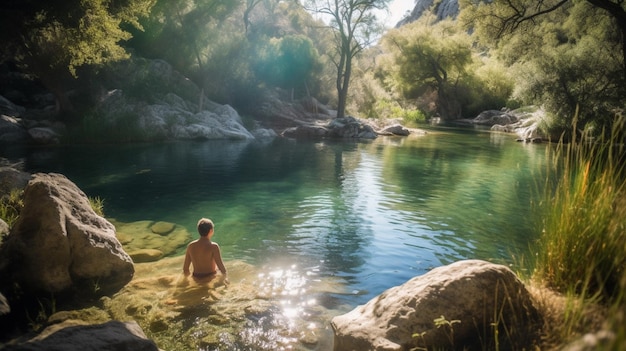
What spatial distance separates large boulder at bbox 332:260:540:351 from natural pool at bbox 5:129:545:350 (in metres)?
1.39

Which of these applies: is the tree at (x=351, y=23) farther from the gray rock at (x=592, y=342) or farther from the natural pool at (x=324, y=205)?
the gray rock at (x=592, y=342)

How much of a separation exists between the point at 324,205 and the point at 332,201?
584mm

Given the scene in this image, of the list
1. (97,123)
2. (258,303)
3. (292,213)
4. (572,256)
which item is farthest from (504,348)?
(97,123)

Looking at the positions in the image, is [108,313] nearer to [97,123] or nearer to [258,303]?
[258,303]

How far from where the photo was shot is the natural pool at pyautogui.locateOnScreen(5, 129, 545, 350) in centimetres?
766

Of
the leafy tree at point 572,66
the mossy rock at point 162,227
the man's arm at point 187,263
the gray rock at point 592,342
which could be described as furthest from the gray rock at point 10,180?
the leafy tree at point 572,66

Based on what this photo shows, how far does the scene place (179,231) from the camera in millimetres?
9750

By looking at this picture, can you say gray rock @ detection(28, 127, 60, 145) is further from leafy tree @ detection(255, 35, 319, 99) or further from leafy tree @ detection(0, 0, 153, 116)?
leafy tree @ detection(255, 35, 319, 99)

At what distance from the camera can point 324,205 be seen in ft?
40.2

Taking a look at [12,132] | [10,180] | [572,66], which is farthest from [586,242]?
[12,132]

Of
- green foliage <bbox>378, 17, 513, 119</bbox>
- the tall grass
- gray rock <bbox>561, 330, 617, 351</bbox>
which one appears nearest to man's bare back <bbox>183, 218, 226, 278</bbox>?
the tall grass

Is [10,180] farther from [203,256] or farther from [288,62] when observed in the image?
[288,62]

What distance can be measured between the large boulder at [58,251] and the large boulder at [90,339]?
212cm

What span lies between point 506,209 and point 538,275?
8.67m
